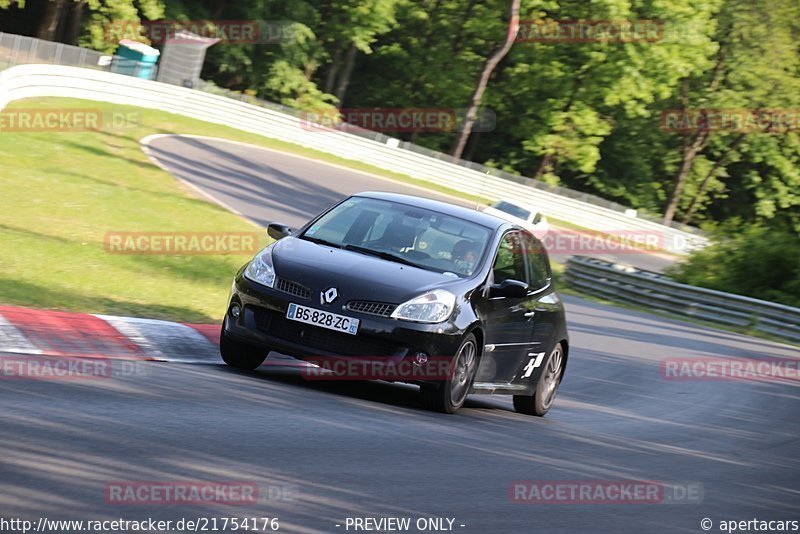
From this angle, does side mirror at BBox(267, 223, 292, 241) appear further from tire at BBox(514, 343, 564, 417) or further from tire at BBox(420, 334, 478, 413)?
tire at BBox(514, 343, 564, 417)

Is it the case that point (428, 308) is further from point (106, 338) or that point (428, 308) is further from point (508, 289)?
point (106, 338)

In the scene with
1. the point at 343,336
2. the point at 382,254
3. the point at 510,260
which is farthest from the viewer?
the point at 510,260

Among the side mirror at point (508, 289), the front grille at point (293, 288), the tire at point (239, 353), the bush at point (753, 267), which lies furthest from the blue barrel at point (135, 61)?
the front grille at point (293, 288)

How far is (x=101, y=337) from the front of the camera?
31.7 feet

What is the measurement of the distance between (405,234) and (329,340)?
1422mm

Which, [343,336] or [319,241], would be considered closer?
[343,336]

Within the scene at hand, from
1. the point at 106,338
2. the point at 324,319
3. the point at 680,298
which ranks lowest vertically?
the point at 680,298

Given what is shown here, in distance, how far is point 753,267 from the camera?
31484 millimetres

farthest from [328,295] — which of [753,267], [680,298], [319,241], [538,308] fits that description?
[753,267]

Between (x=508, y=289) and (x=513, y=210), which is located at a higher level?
(x=508, y=289)

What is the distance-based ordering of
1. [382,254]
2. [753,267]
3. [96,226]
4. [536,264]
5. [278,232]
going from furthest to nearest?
[753,267], [96,226], [536,264], [278,232], [382,254]

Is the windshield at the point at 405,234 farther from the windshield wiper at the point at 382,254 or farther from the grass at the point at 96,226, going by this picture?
the grass at the point at 96,226

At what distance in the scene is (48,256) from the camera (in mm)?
13344

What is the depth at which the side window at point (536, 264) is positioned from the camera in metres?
10.7
